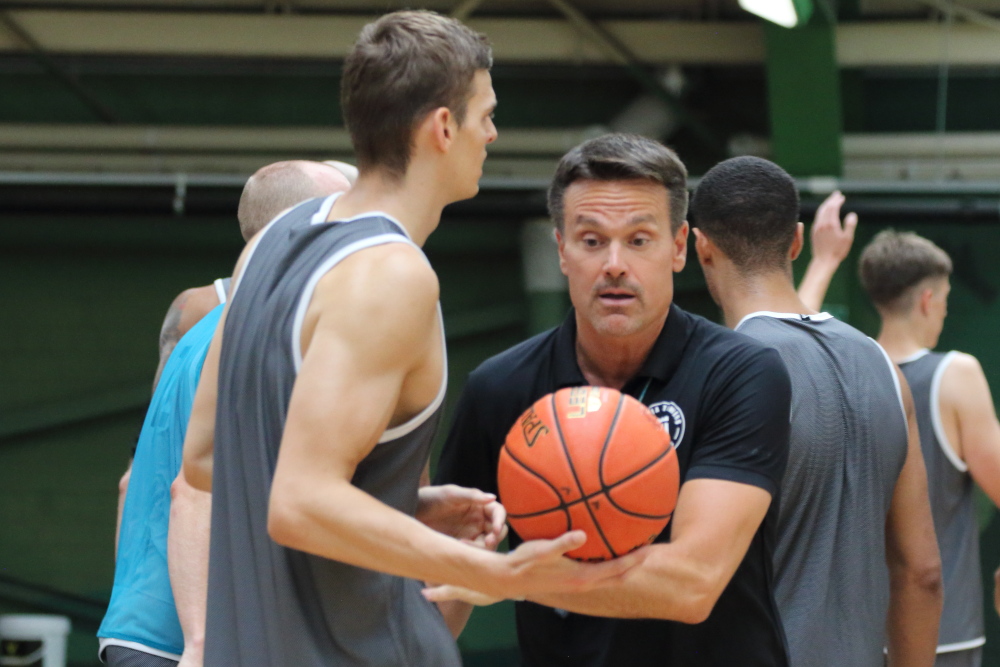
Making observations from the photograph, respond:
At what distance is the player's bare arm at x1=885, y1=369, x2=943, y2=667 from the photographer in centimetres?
274

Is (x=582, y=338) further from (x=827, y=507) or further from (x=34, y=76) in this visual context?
(x=34, y=76)

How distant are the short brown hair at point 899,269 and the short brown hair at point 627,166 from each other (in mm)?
2157

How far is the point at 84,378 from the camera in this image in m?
7.45

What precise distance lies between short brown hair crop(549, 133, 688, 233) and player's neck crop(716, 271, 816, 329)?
50 cm

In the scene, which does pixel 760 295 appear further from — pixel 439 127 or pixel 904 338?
pixel 904 338

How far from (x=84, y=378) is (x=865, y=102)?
5642 mm

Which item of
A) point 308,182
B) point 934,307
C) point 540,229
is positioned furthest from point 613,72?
point 308,182

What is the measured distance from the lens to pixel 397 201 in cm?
178

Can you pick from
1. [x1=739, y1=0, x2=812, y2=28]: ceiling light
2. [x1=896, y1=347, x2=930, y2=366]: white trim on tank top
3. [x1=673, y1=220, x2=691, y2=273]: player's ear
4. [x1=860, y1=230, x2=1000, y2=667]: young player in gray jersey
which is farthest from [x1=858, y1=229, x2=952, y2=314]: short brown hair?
[x1=673, y1=220, x2=691, y2=273]: player's ear

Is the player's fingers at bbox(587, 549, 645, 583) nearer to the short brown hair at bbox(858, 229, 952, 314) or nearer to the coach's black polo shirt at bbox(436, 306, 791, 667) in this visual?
the coach's black polo shirt at bbox(436, 306, 791, 667)

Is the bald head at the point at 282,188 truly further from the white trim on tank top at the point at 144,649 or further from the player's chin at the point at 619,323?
the white trim on tank top at the point at 144,649

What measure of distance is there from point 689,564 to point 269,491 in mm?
762

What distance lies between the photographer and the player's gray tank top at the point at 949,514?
3941 mm

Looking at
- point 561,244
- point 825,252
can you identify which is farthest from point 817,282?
point 561,244
